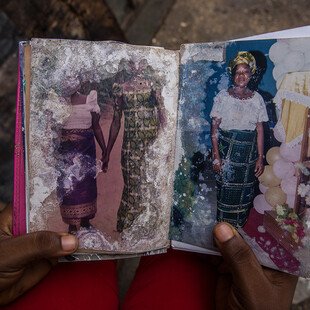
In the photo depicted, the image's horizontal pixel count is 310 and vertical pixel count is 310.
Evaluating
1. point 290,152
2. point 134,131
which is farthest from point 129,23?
point 290,152

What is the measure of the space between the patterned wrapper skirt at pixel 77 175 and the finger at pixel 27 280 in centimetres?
14

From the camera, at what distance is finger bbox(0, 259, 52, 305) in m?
0.84

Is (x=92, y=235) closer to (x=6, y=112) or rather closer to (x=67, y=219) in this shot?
(x=67, y=219)

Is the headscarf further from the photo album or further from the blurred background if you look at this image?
the blurred background

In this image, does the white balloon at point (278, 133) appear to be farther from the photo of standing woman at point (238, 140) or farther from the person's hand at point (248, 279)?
the person's hand at point (248, 279)

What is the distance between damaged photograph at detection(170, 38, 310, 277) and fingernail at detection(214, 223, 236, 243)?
0.09ft

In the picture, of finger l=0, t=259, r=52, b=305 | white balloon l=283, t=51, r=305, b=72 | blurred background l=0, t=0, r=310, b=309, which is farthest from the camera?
blurred background l=0, t=0, r=310, b=309

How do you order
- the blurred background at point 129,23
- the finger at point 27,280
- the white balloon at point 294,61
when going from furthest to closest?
the blurred background at point 129,23
the finger at point 27,280
the white balloon at point 294,61

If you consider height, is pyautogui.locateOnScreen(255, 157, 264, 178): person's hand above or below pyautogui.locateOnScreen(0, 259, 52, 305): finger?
above

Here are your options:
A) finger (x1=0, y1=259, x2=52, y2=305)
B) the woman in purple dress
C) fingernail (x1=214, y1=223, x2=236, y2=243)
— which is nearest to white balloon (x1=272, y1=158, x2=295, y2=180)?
fingernail (x1=214, y1=223, x2=236, y2=243)

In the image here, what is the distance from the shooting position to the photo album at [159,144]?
76cm

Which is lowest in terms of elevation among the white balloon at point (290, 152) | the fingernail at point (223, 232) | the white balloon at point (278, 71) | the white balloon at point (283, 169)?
the fingernail at point (223, 232)

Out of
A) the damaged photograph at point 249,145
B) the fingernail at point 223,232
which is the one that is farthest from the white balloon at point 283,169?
the fingernail at point 223,232

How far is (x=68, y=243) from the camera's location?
2.50 feet
